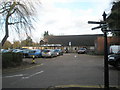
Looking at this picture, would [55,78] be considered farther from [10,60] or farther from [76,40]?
[76,40]

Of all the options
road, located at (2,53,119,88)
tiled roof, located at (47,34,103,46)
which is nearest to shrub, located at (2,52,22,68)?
road, located at (2,53,119,88)

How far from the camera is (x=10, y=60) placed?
1435 cm

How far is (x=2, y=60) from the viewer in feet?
44.0

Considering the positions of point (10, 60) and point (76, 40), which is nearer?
point (10, 60)

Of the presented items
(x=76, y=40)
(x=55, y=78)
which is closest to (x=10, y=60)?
(x=55, y=78)

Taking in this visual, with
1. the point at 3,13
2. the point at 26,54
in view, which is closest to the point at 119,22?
the point at 3,13

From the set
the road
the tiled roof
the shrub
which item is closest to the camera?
the road

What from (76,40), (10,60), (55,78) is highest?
(76,40)

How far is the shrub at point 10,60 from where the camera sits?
13.5m

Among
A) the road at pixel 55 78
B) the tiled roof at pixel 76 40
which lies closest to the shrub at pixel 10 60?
the road at pixel 55 78

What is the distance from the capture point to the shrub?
1354 centimetres

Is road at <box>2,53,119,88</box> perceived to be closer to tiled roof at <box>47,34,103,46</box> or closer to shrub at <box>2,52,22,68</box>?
shrub at <box>2,52,22,68</box>

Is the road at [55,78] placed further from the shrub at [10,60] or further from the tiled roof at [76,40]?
the tiled roof at [76,40]

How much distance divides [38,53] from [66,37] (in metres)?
43.1
